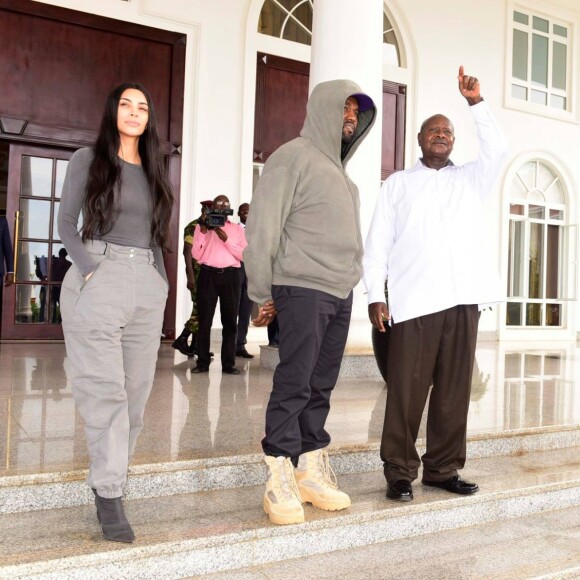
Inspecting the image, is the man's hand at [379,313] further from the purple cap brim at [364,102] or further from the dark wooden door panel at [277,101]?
the dark wooden door panel at [277,101]

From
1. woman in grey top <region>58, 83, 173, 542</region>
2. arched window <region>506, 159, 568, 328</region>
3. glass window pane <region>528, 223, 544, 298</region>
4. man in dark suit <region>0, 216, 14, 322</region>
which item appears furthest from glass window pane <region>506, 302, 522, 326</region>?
woman in grey top <region>58, 83, 173, 542</region>

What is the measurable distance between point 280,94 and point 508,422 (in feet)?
24.9

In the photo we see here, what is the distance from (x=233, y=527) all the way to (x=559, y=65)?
45.3 feet

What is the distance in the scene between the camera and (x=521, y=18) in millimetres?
13414

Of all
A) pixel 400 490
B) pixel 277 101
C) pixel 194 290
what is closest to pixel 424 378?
pixel 400 490

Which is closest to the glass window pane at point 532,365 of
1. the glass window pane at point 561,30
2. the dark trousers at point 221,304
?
the dark trousers at point 221,304

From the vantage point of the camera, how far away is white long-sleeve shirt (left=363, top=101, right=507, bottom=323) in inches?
128

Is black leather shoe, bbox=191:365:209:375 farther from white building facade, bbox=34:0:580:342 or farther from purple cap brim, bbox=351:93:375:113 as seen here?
purple cap brim, bbox=351:93:375:113

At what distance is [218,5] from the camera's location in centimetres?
1019

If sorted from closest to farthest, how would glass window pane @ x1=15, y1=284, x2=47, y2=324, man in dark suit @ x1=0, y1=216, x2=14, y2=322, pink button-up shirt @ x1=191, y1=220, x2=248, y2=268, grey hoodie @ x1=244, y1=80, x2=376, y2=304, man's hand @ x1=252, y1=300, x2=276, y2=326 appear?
grey hoodie @ x1=244, y1=80, x2=376, y2=304
man's hand @ x1=252, y1=300, x2=276, y2=326
pink button-up shirt @ x1=191, y1=220, x2=248, y2=268
man in dark suit @ x1=0, y1=216, x2=14, y2=322
glass window pane @ x1=15, y1=284, x2=47, y2=324

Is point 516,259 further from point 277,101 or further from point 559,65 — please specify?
point 277,101

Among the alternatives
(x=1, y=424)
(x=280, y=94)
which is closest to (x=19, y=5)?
(x=280, y=94)

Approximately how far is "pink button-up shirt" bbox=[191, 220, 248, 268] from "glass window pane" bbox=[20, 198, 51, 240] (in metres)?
3.63

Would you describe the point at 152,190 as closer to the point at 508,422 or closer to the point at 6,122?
the point at 508,422
